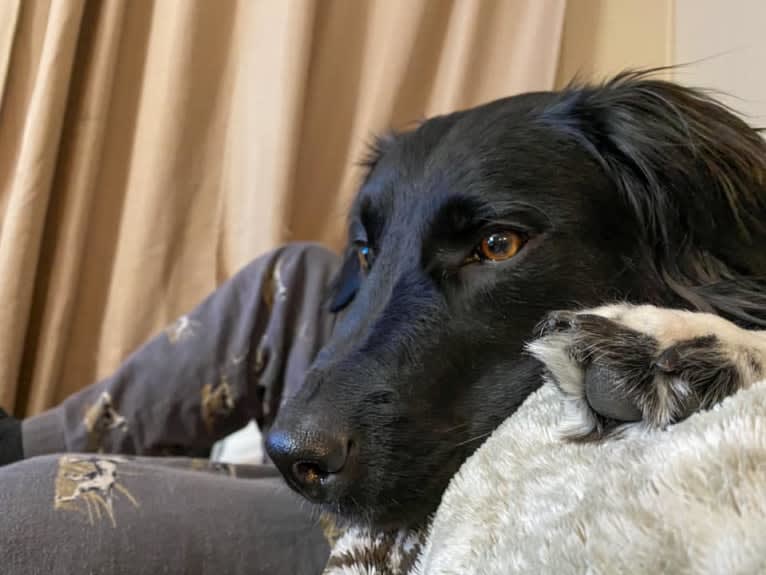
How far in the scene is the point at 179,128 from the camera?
80.6 inches

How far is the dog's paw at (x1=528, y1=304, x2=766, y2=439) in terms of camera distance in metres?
0.61

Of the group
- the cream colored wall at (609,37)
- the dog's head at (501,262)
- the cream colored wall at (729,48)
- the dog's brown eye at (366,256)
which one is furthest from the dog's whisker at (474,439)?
the cream colored wall at (609,37)

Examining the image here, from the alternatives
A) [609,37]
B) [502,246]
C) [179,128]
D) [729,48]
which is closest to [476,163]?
[502,246]

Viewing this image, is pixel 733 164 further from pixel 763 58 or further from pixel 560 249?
pixel 763 58

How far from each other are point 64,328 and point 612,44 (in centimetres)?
199

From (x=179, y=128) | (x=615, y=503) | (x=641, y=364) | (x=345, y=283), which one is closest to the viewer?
(x=615, y=503)

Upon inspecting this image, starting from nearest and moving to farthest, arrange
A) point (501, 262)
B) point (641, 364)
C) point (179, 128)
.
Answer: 1. point (641, 364)
2. point (501, 262)
3. point (179, 128)

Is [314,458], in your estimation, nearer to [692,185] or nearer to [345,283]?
[692,185]

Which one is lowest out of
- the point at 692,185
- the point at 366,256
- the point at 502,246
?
the point at 366,256

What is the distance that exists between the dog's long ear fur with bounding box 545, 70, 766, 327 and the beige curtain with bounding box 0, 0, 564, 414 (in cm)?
121

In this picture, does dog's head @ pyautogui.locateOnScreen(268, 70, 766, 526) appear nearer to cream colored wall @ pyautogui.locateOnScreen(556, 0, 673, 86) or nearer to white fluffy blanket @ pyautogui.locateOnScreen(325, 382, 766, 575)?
white fluffy blanket @ pyautogui.locateOnScreen(325, 382, 766, 575)

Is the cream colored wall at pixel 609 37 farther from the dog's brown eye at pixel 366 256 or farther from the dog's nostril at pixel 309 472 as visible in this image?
the dog's nostril at pixel 309 472

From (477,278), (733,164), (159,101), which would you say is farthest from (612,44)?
(477,278)

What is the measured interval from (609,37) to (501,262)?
193 centimetres
